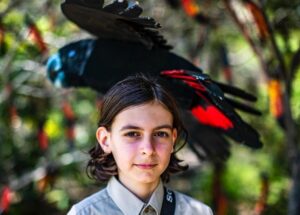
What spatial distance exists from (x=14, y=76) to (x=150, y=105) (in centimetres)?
393

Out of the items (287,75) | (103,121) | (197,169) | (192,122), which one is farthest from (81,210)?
(197,169)

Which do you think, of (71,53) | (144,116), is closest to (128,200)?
(144,116)

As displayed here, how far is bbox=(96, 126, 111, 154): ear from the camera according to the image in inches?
82.7

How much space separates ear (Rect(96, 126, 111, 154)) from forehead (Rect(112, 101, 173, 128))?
79mm

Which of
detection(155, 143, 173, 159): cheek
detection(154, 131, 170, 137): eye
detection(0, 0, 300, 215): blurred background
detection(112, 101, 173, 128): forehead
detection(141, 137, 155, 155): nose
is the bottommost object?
detection(0, 0, 300, 215): blurred background

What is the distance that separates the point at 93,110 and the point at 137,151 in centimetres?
520

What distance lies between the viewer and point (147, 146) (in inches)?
76.5

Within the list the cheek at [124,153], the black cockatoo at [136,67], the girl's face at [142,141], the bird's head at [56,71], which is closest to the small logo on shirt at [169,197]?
the girl's face at [142,141]

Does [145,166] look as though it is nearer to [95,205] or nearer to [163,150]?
[163,150]

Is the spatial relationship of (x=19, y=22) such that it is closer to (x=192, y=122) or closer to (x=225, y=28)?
(x=225, y=28)

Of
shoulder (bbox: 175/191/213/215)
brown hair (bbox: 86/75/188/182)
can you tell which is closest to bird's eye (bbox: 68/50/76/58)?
brown hair (bbox: 86/75/188/182)

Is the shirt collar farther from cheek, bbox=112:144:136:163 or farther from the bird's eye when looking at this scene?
the bird's eye

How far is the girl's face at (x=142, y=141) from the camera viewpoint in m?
1.97

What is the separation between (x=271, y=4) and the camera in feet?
14.5
